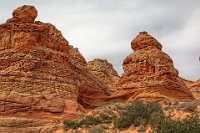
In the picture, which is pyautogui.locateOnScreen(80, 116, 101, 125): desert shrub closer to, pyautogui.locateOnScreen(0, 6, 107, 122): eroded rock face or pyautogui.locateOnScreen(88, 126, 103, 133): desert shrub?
pyautogui.locateOnScreen(88, 126, 103, 133): desert shrub

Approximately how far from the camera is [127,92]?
35.0 metres

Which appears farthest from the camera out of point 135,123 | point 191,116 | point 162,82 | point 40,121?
point 162,82

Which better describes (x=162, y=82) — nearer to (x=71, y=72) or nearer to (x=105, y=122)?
(x=71, y=72)

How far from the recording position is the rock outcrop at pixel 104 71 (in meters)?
46.4

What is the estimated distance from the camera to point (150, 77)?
34.4 meters

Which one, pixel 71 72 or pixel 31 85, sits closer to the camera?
pixel 31 85

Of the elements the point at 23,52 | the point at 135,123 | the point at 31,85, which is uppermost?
the point at 23,52

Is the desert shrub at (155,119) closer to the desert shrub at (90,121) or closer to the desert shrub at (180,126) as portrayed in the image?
the desert shrub at (180,126)

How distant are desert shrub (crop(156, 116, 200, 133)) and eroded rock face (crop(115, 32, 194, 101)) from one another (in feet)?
48.4

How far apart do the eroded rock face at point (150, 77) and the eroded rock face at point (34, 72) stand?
18.2 feet

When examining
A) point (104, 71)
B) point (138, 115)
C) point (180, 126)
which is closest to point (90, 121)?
point (138, 115)

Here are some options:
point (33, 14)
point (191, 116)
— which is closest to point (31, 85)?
point (33, 14)

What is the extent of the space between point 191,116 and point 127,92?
53.9 ft

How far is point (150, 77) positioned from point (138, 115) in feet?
47.1
